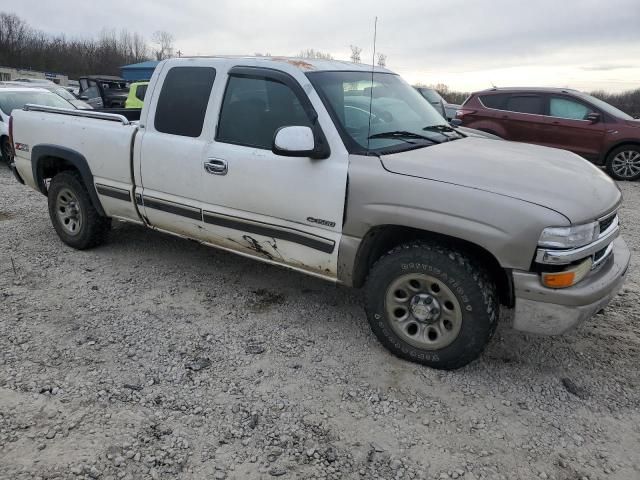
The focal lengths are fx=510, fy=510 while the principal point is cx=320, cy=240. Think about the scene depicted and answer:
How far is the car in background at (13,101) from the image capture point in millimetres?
9750

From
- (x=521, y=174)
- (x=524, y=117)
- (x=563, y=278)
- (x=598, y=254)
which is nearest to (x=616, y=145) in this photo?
(x=524, y=117)

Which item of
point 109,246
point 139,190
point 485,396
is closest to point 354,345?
point 485,396

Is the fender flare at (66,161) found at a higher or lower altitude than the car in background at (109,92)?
lower

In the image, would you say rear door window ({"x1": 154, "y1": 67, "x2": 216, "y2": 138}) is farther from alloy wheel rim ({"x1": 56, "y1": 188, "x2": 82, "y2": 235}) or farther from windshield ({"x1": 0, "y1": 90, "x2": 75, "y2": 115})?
windshield ({"x1": 0, "y1": 90, "x2": 75, "y2": 115})

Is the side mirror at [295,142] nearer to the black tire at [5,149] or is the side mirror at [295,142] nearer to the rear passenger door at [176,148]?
the rear passenger door at [176,148]

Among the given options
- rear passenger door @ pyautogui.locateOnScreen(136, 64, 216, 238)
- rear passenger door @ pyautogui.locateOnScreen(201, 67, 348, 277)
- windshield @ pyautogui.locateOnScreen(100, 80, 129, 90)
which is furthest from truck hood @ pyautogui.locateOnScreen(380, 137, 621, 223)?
windshield @ pyautogui.locateOnScreen(100, 80, 129, 90)

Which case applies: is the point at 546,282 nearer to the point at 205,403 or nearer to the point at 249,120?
the point at 205,403

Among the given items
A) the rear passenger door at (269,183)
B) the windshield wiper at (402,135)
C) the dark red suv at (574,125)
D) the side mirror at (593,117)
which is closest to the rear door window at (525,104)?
the dark red suv at (574,125)

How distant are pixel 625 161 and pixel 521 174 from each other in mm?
8291

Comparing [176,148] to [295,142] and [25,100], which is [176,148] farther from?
[25,100]

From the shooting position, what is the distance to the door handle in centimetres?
371

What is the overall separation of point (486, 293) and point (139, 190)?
116 inches

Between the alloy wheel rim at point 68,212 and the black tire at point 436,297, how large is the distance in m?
3.35

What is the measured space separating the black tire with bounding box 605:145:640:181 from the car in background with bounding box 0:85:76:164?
1098 cm
